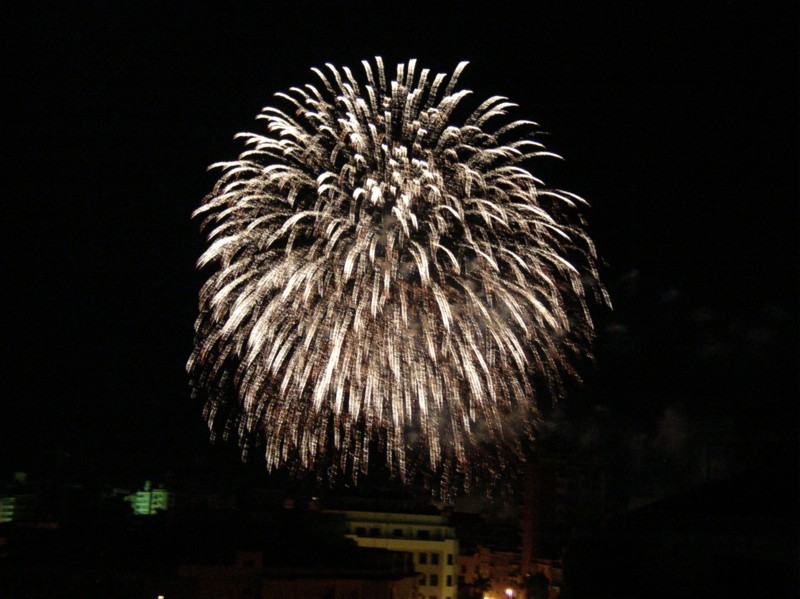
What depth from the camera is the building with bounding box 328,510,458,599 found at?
135 feet

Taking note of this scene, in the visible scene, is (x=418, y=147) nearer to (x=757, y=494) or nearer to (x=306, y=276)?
(x=306, y=276)

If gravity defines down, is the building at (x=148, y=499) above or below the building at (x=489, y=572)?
above

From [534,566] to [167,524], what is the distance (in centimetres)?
1840

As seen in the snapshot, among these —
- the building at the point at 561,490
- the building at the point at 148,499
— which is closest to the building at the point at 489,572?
the building at the point at 561,490

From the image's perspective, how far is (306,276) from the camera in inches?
846

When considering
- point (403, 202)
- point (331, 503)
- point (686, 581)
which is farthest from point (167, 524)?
point (686, 581)

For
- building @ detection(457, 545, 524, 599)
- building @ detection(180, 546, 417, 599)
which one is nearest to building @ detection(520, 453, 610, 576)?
building @ detection(457, 545, 524, 599)

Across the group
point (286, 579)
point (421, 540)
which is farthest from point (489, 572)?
point (286, 579)

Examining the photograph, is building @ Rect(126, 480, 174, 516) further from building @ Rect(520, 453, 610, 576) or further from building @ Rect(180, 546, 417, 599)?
building @ Rect(180, 546, 417, 599)

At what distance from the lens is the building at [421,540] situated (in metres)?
41.3

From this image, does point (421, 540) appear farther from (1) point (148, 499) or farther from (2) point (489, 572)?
(1) point (148, 499)

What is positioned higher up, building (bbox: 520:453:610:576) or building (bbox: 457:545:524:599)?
building (bbox: 520:453:610:576)

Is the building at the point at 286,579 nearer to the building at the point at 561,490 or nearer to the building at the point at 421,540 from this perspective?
the building at the point at 421,540

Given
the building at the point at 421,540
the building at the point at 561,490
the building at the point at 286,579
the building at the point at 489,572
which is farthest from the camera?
the building at the point at 561,490
